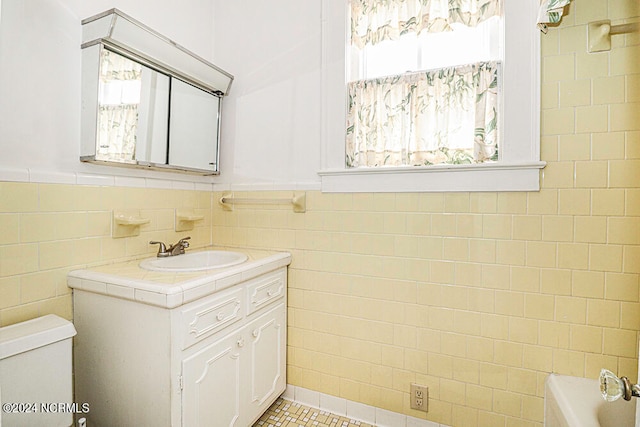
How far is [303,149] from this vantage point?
2053mm

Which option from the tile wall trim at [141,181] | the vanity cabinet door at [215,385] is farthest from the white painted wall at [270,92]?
the vanity cabinet door at [215,385]

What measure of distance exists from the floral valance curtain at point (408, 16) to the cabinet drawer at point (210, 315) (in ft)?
5.00

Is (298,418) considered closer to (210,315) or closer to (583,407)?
(210,315)

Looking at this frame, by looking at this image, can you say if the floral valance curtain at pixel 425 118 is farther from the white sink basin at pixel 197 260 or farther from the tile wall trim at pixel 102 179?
the tile wall trim at pixel 102 179

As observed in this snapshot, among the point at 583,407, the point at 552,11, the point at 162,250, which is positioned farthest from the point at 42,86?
the point at 583,407

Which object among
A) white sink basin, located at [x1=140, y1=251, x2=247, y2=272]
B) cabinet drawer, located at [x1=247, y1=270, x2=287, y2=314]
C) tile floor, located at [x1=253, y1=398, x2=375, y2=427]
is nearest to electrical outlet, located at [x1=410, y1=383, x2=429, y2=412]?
tile floor, located at [x1=253, y1=398, x2=375, y2=427]

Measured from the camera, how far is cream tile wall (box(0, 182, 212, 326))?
1.33 meters

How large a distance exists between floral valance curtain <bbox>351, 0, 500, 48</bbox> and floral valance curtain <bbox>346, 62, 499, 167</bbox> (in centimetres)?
23

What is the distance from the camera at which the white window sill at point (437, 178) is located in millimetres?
1565

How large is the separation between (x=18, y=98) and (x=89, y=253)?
687mm

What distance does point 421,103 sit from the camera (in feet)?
5.88

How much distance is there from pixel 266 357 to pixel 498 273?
4.10 feet

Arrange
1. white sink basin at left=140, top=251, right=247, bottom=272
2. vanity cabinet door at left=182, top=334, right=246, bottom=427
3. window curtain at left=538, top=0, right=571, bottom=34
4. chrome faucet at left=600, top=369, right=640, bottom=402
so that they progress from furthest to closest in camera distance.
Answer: white sink basin at left=140, top=251, right=247, bottom=272, vanity cabinet door at left=182, top=334, right=246, bottom=427, window curtain at left=538, top=0, right=571, bottom=34, chrome faucet at left=600, top=369, right=640, bottom=402

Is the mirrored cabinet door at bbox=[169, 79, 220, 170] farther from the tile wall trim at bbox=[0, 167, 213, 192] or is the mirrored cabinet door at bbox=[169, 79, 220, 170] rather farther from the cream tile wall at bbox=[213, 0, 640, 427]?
the cream tile wall at bbox=[213, 0, 640, 427]
